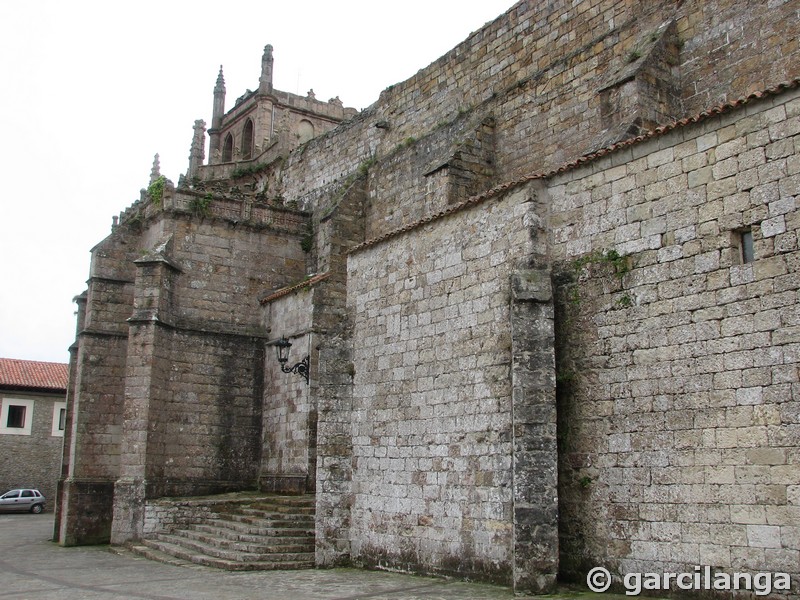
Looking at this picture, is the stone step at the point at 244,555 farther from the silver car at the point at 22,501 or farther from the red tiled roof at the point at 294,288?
the silver car at the point at 22,501

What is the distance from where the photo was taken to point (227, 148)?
36688 millimetres

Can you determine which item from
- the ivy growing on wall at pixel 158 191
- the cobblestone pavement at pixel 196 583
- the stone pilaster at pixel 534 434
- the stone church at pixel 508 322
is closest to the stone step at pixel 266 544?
the cobblestone pavement at pixel 196 583

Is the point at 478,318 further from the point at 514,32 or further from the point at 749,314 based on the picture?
the point at 514,32

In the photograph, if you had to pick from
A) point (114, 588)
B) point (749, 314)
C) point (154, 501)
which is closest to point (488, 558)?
point (749, 314)

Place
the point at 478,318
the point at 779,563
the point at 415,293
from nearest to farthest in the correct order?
the point at 779,563 < the point at 478,318 < the point at 415,293

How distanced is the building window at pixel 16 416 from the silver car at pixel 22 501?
122 inches

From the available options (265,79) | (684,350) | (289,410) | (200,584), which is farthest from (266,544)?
(265,79)

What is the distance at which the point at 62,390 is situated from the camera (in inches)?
1380

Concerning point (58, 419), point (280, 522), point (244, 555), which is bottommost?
point (244, 555)

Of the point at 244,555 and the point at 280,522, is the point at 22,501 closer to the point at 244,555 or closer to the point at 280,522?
the point at 280,522

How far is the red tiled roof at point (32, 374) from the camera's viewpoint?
3459 centimetres

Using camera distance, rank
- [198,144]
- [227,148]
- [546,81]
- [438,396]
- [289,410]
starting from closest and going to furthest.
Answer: [438,396], [546,81], [289,410], [227,148], [198,144]

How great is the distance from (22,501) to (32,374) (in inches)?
261

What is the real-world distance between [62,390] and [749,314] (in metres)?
32.7
